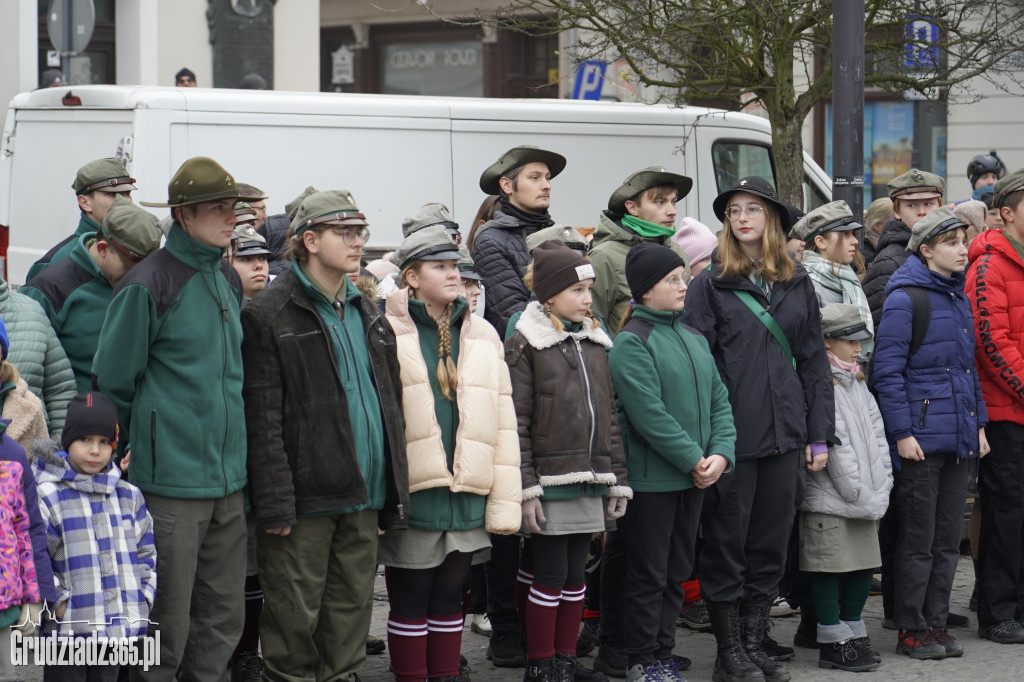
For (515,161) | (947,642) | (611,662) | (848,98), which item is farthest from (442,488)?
(848,98)

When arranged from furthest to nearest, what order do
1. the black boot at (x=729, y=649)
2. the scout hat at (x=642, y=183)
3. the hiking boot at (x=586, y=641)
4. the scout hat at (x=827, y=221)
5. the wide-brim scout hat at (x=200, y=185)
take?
the scout hat at (x=642, y=183)
the scout hat at (x=827, y=221)
the hiking boot at (x=586, y=641)
the black boot at (x=729, y=649)
the wide-brim scout hat at (x=200, y=185)

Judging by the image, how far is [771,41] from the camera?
9148 millimetres

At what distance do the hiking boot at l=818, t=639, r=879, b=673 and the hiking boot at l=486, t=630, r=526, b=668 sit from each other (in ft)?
4.56

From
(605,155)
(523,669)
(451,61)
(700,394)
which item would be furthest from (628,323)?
(451,61)

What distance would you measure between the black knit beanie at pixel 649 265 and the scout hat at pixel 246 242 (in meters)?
1.73

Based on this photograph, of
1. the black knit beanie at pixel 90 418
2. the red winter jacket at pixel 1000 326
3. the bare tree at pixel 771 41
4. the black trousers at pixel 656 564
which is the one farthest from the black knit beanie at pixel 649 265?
the bare tree at pixel 771 41

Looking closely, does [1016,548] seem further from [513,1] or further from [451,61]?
[451,61]

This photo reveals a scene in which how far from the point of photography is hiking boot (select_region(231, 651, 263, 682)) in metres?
6.21

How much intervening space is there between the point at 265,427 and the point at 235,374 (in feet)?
0.77

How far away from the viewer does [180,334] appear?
16.9 feet

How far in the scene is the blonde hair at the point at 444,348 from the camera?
19.1ft

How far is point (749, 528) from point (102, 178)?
3424 mm

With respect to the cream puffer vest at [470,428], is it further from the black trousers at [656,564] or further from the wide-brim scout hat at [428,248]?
the black trousers at [656,564]

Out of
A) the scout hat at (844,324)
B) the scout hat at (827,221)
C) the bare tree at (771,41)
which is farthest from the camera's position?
the bare tree at (771,41)
